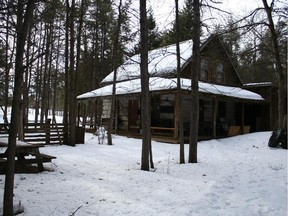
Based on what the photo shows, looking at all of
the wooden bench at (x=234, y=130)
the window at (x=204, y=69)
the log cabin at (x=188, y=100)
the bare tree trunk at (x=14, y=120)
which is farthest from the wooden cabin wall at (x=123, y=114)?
the bare tree trunk at (x=14, y=120)

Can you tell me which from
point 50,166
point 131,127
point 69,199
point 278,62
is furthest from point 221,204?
point 131,127

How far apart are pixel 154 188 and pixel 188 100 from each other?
14569 millimetres

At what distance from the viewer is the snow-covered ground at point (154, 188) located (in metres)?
5.71

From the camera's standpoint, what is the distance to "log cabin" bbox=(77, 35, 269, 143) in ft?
62.9

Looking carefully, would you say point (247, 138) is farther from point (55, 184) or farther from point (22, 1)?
point (22, 1)

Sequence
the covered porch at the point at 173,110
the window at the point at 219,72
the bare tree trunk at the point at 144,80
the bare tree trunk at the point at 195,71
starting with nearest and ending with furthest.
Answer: the bare tree trunk at the point at 144,80, the bare tree trunk at the point at 195,71, the covered porch at the point at 173,110, the window at the point at 219,72

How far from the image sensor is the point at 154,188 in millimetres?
7160

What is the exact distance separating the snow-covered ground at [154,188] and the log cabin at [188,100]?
7537mm

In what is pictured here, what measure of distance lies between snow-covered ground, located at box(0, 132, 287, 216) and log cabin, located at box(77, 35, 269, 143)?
7.54m

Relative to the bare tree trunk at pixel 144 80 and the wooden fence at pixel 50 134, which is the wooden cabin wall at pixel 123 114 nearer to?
the wooden fence at pixel 50 134

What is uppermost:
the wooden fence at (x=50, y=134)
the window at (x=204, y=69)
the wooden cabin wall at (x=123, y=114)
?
the window at (x=204, y=69)

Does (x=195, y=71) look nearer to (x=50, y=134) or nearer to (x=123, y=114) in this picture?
(x=50, y=134)

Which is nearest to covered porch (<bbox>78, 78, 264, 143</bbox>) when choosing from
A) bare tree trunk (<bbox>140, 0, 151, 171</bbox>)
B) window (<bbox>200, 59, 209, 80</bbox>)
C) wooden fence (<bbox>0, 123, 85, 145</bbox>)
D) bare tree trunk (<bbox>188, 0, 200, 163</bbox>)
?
window (<bbox>200, 59, 209, 80</bbox>)

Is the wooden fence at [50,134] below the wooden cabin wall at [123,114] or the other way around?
below
